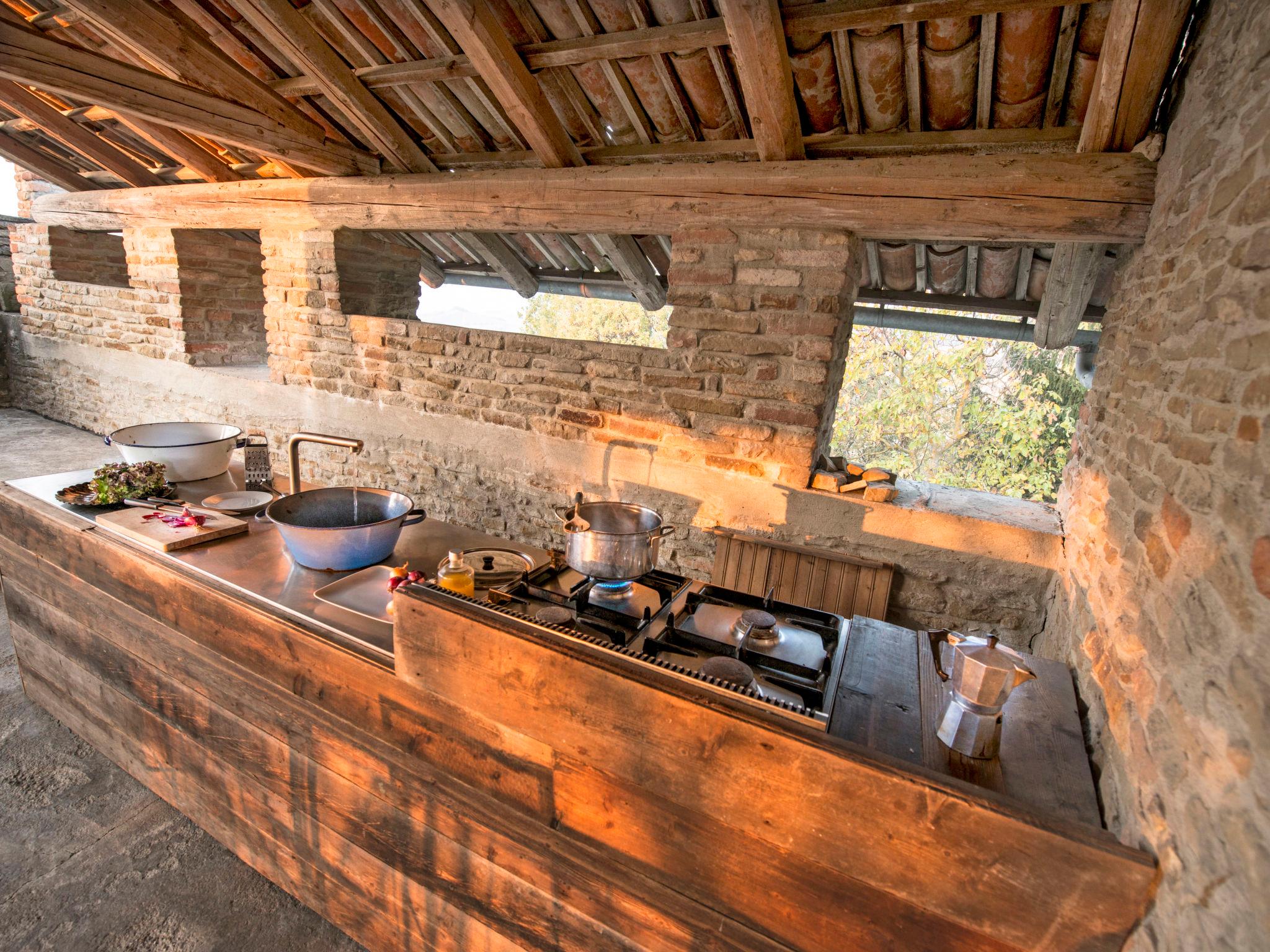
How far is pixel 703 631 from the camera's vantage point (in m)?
1.84

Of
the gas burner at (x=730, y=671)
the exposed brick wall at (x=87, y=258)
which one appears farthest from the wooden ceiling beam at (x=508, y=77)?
the exposed brick wall at (x=87, y=258)

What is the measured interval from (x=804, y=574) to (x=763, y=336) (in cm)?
128

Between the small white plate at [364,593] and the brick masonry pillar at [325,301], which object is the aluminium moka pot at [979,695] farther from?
the brick masonry pillar at [325,301]

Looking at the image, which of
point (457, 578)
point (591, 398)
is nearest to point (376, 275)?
point (591, 398)

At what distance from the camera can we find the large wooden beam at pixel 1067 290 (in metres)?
3.05

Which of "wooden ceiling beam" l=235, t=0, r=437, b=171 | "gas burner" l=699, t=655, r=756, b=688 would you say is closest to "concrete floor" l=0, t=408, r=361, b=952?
"gas burner" l=699, t=655, r=756, b=688

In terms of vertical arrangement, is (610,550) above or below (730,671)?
above

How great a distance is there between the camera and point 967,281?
15.1ft

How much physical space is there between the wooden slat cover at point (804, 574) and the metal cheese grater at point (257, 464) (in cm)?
236

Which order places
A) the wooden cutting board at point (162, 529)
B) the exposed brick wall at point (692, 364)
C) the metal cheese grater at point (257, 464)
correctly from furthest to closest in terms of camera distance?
the exposed brick wall at point (692, 364) → the metal cheese grater at point (257, 464) → the wooden cutting board at point (162, 529)

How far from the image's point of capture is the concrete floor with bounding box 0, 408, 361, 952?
81.8 inches

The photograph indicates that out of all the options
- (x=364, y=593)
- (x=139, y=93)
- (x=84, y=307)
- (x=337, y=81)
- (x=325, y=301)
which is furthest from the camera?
(x=84, y=307)

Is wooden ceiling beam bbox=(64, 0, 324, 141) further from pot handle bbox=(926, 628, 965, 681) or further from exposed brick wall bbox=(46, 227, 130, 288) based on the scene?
pot handle bbox=(926, 628, 965, 681)

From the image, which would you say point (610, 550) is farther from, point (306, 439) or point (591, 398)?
point (591, 398)
